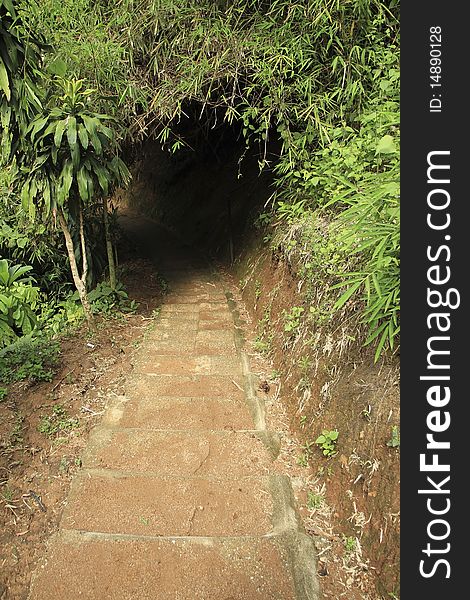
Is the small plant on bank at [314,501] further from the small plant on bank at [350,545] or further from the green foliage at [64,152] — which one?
the green foliage at [64,152]

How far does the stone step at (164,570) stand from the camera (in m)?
1.69

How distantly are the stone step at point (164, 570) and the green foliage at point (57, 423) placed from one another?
0.85 metres

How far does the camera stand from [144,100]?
427cm

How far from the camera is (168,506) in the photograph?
2084mm

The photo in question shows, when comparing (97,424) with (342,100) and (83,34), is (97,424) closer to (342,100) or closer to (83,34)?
(342,100)

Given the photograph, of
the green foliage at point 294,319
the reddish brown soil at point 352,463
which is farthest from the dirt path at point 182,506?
the green foliage at point 294,319

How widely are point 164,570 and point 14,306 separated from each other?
3.34 m

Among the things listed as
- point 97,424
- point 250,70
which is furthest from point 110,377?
point 250,70

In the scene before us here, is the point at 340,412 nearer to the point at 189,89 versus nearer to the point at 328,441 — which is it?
the point at 328,441

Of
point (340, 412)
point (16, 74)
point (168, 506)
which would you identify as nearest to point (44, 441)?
point (168, 506)

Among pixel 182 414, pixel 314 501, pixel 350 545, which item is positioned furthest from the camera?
pixel 182 414

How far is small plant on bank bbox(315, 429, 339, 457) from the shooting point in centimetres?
222

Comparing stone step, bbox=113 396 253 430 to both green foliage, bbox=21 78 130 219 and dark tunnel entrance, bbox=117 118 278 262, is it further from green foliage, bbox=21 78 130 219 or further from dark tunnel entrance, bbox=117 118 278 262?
dark tunnel entrance, bbox=117 118 278 262

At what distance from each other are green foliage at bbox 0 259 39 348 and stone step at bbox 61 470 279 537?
2.46 meters
